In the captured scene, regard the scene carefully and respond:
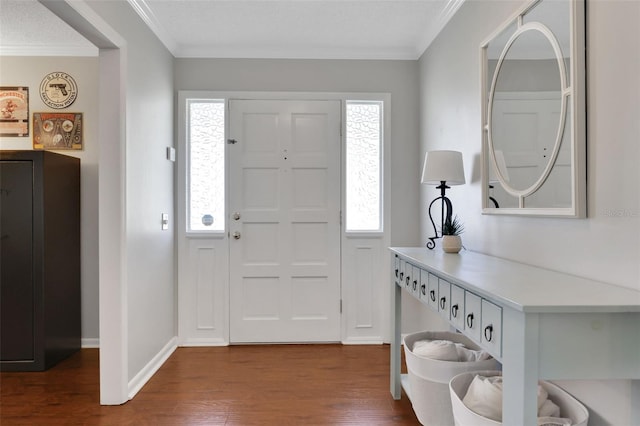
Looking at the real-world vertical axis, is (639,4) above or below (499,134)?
above

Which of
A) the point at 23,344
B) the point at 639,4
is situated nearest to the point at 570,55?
the point at 639,4

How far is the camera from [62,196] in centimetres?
300

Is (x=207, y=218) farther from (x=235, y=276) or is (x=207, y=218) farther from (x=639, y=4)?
(x=639, y=4)

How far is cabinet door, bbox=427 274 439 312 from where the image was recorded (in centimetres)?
167

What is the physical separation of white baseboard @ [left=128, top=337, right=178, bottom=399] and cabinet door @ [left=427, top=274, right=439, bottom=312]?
6.30 feet

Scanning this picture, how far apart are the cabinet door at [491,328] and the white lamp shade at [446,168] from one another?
1.15 meters

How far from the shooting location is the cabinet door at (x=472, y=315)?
1273mm

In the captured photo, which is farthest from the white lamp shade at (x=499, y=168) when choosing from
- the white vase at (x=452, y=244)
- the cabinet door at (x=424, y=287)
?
the cabinet door at (x=424, y=287)

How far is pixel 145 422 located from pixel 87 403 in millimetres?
476

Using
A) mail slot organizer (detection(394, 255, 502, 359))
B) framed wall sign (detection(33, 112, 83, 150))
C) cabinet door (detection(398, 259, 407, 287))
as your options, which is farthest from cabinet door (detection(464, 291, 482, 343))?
framed wall sign (detection(33, 112, 83, 150))

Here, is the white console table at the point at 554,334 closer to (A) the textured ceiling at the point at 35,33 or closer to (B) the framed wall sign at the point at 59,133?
(A) the textured ceiling at the point at 35,33

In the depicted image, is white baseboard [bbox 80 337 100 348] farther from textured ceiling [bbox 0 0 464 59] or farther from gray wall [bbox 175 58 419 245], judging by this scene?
textured ceiling [bbox 0 0 464 59]

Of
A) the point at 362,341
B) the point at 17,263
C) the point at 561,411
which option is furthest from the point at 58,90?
the point at 561,411

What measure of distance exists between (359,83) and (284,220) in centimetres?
137
